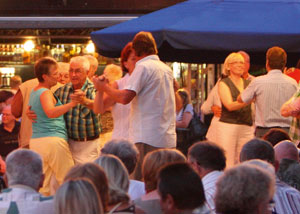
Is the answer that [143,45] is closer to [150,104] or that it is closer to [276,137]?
[150,104]

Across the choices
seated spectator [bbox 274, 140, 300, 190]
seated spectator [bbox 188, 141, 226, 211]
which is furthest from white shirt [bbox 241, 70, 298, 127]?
seated spectator [bbox 188, 141, 226, 211]

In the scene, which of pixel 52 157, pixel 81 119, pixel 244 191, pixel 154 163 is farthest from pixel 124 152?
pixel 81 119

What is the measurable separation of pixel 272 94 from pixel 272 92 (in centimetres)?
2

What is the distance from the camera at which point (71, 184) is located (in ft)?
10.6

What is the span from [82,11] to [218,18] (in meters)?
6.89

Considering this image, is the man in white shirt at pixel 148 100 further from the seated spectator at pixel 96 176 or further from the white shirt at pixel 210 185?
the seated spectator at pixel 96 176

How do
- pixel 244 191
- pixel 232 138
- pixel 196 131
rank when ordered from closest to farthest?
pixel 244 191
pixel 232 138
pixel 196 131

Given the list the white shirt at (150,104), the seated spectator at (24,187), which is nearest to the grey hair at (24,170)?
the seated spectator at (24,187)

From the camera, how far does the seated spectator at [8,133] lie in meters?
7.78

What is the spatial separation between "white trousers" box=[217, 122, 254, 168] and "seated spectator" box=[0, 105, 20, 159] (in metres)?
2.39

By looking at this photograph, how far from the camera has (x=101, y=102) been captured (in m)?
6.36

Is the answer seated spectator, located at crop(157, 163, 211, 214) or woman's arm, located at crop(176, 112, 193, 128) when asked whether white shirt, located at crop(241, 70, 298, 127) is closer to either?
woman's arm, located at crop(176, 112, 193, 128)

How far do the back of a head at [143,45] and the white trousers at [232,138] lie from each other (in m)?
2.15

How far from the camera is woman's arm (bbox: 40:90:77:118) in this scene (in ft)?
21.4
